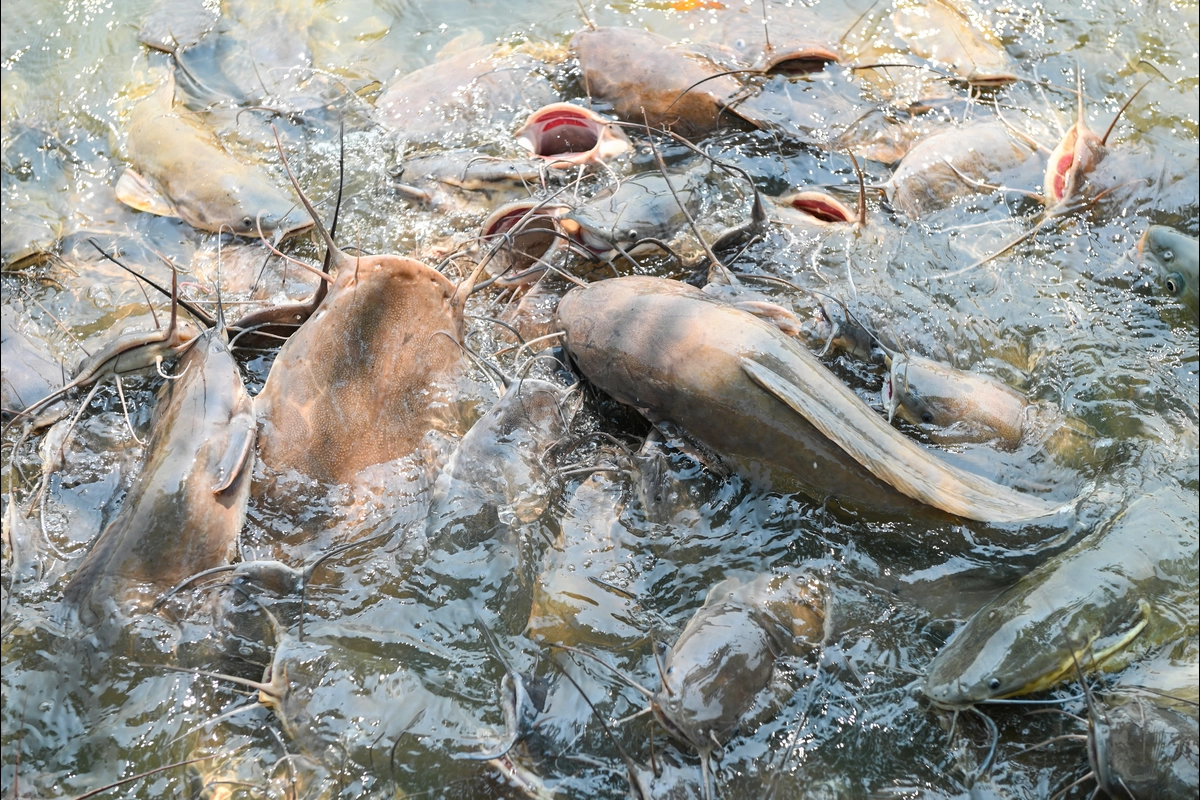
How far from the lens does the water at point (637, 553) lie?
2.18 metres

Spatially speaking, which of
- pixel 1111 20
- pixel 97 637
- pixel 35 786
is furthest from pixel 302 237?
pixel 1111 20

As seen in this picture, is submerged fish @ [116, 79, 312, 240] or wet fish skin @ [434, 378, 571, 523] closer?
wet fish skin @ [434, 378, 571, 523]

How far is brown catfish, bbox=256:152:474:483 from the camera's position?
2.62 metres

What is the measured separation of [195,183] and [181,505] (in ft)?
6.44

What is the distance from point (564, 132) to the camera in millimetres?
4082

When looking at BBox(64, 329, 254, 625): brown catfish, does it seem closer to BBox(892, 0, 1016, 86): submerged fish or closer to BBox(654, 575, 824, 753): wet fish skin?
BBox(654, 575, 824, 753): wet fish skin

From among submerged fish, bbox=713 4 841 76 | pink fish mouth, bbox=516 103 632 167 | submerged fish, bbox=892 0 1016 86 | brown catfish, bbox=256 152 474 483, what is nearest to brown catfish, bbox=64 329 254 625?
brown catfish, bbox=256 152 474 483

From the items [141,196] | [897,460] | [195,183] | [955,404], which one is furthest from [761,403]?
[141,196]

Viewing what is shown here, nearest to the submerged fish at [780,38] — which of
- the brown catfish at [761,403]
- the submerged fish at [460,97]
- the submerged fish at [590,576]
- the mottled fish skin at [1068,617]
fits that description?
the submerged fish at [460,97]

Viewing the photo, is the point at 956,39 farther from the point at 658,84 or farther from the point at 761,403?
the point at 761,403

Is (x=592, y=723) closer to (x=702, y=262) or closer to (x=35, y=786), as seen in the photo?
(x=35, y=786)

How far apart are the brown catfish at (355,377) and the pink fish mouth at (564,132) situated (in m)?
1.46

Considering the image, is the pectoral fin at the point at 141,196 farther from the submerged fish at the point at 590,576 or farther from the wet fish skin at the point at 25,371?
the submerged fish at the point at 590,576

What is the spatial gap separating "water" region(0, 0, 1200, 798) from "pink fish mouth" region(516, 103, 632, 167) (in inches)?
6.4
